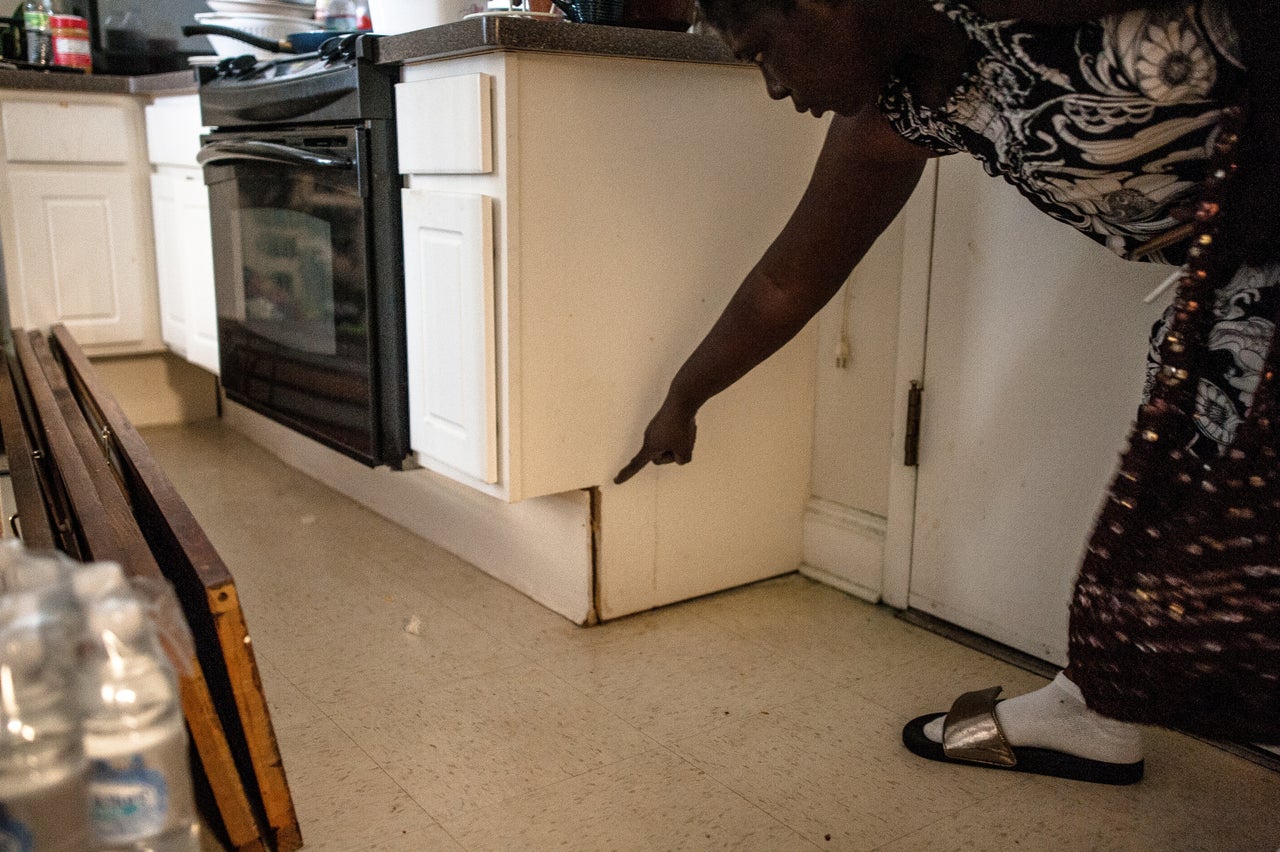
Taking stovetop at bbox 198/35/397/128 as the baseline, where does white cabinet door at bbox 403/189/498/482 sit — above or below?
below

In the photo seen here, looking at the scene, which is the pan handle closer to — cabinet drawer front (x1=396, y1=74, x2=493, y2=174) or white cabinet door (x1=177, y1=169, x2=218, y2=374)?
white cabinet door (x1=177, y1=169, x2=218, y2=374)

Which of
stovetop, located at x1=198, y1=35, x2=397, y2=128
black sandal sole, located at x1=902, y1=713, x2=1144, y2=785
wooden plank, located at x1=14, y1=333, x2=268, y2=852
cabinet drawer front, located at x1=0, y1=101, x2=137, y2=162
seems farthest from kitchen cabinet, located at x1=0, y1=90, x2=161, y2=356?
black sandal sole, located at x1=902, y1=713, x2=1144, y2=785

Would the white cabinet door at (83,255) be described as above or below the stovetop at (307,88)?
below

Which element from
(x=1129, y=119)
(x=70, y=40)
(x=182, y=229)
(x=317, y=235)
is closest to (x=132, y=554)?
(x=317, y=235)

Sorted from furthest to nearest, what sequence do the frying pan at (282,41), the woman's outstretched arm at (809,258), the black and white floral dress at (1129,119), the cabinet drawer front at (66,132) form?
the cabinet drawer front at (66,132) < the frying pan at (282,41) < the woman's outstretched arm at (809,258) < the black and white floral dress at (1129,119)

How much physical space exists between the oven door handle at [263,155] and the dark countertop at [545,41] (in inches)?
6.6

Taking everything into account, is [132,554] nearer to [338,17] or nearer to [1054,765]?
[1054,765]

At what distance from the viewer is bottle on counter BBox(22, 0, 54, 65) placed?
2.46 m

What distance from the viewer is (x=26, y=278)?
236 centimetres

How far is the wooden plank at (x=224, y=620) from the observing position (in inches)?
34.6

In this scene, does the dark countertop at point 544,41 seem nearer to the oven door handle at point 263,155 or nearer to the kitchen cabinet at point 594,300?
the kitchen cabinet at point 594,300

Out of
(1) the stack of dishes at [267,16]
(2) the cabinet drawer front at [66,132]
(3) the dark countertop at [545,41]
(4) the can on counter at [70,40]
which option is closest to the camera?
(3) the dark countertop at [545,41]

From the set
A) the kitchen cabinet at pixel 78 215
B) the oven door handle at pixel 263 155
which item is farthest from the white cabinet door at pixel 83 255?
the oven door handle at pixel 263 155

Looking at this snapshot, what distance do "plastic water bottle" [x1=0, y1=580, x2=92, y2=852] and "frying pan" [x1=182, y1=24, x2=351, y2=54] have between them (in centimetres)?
142
